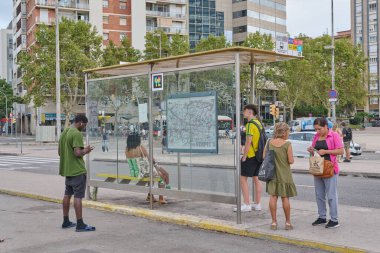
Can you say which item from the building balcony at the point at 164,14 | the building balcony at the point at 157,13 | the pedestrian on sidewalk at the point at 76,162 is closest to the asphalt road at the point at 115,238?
the pedestrian on sidewalk at the point at 76,162

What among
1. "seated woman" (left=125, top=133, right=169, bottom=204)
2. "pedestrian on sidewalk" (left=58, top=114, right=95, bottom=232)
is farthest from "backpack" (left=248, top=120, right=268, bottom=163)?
"pedestrian on sidewalk" (left=58, top=114, right=95, bottom=232)

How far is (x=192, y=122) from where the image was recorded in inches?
352

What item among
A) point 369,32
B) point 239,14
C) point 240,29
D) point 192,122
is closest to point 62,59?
point 240,29

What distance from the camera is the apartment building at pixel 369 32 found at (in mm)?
110000

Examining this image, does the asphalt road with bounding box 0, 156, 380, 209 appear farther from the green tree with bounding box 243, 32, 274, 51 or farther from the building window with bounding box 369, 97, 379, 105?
the building window with bounding box 369, 97, 379, 105

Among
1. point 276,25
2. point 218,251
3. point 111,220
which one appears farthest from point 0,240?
point 276,25

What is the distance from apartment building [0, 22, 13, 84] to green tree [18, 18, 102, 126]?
78.3 metres

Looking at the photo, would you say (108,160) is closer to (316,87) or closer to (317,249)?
(317,249)

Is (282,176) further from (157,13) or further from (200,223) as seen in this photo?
(157,13)

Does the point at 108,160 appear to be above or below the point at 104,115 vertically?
below

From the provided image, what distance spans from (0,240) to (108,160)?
3594 millimetres

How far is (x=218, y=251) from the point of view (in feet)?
21.8

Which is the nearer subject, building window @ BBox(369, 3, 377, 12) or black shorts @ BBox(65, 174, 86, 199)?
black shorts @ BBox(65, 174, 86, 199)

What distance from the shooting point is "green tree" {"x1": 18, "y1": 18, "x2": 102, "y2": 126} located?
5131 centimetres
